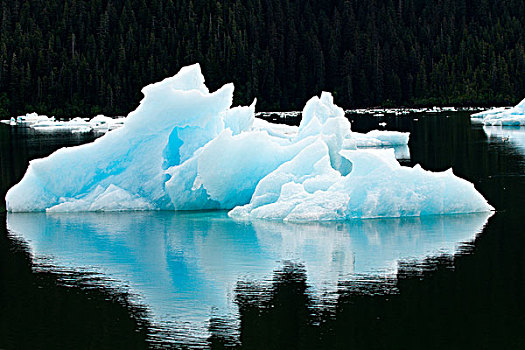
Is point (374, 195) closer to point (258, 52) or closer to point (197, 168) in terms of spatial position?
point (197, 168)

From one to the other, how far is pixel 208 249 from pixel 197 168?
4.84 metres

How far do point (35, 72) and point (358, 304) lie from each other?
390ft

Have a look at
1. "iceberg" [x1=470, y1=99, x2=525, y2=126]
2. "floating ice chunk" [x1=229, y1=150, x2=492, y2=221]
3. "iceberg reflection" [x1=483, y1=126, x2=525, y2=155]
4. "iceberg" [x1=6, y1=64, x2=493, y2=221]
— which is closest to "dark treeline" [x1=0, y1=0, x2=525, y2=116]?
"iceberg" [x1=470, y1=99, x2=525, y2=126]

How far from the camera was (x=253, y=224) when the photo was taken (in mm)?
21047

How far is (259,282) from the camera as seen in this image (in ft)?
50.4

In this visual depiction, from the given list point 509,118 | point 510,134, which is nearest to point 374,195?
point 510,134

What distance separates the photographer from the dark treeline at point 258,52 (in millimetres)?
125000

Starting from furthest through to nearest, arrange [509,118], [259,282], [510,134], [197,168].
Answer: [509,118], [510,134], [197,168], [259,282]

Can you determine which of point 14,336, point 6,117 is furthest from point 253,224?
point 6,117

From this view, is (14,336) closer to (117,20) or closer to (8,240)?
Answer: (8,240)

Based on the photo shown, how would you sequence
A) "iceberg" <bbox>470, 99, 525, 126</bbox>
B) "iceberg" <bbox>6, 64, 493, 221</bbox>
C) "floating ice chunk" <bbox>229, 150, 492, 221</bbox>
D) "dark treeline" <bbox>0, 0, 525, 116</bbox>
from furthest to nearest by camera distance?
"dark treeline" <bbox>0, 0, 525, 116</bbox>, "iceberg" <bbox>470, 99, 525, 126</bbox>, "iceberg" <bbox>6, 64, 493, 221</bbox>, "floating ice chunk" <bbox>229, 150, 492, 221</bbox>

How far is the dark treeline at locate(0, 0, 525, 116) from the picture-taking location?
410 feet

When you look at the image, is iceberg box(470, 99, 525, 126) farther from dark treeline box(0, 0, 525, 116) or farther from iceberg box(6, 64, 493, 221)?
dark treeline box(0, 0, 525, 116)

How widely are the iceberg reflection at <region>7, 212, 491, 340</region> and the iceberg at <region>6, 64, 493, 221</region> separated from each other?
1.78ft
